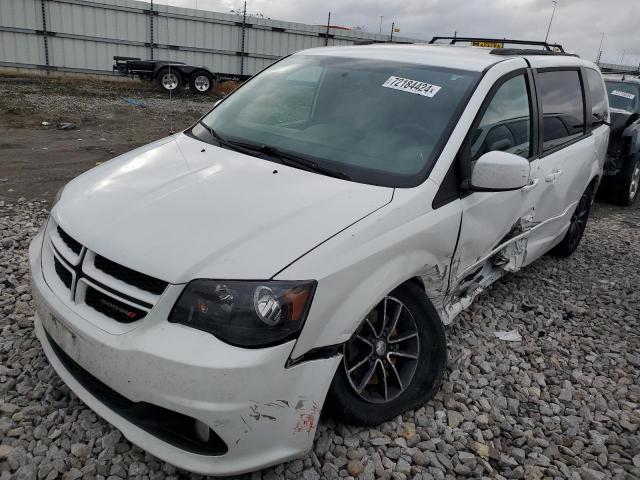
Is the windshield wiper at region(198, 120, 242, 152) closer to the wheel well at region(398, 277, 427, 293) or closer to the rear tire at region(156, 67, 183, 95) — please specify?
the wheel well at region(398, 277, 427, 293)

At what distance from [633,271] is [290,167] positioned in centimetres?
398

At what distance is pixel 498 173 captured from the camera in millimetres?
2607

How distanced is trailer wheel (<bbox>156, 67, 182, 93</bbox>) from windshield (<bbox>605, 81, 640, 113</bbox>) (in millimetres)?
12130

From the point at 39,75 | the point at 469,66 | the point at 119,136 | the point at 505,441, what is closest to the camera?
the point at 505,441

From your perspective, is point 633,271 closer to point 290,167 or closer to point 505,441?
point 505,441

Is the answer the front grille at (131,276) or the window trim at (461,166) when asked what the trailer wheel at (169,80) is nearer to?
the window trim at (461,166)

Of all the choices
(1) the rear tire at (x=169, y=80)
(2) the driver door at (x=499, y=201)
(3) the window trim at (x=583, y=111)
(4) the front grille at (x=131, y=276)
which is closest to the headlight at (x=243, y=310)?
(4) the front grille at (x=131, y=276)

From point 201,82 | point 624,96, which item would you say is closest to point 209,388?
point 624,96

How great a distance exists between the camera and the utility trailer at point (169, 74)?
16.0 m

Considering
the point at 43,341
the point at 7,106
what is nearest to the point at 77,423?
the point at 43,341

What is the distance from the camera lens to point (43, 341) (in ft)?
8.15

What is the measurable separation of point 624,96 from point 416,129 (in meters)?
7.27

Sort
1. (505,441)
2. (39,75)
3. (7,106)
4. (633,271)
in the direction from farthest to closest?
(39,75)
(7,106)
(633,271)
(505,441)

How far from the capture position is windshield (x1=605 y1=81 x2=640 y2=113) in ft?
27.2
